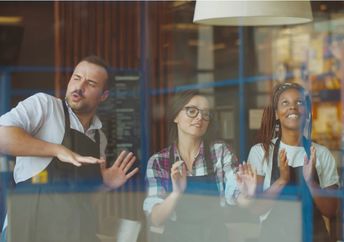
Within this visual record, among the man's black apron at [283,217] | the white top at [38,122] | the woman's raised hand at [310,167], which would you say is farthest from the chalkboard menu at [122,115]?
the woman's raised hand at [310,167]

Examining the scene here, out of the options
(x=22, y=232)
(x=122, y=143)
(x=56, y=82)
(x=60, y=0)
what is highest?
(x=60, y=0)

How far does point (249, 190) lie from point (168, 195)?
0.43 m

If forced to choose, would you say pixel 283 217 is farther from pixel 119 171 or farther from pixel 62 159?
pixel 62 159

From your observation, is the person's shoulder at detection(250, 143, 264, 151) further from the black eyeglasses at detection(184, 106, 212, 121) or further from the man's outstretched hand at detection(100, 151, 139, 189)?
the man's outstretched hand at detection(100, 151, 139, 189)

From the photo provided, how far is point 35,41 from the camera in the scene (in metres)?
4.52

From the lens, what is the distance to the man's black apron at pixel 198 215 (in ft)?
15.1

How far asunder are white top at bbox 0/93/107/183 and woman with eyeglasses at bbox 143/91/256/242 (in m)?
0.49

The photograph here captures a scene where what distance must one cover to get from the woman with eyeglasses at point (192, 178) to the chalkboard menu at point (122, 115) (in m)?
0.16

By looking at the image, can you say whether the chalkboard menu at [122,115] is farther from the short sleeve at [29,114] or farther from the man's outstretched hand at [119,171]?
the short sleeve at [29,114]

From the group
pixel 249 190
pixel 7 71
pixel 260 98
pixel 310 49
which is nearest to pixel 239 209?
pixel 249 190

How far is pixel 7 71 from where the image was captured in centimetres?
446

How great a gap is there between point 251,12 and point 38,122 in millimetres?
1187

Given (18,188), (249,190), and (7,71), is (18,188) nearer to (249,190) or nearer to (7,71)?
(7,71)

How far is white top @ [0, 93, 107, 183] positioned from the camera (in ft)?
14.4
